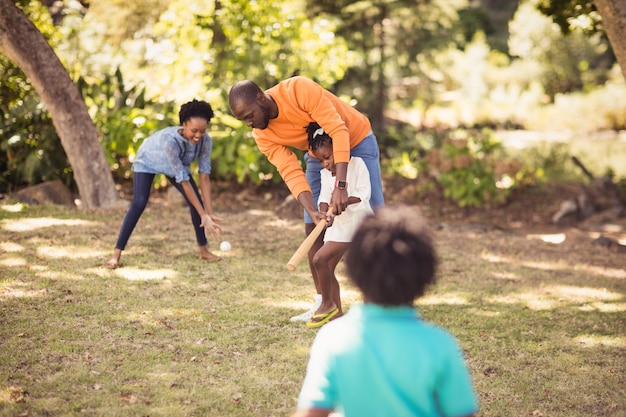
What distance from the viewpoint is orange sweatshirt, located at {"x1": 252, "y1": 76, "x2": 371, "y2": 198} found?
14.7 ft

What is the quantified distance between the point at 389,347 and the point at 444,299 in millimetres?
4002

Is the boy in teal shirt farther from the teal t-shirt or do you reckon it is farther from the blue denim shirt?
the blue denim shirt

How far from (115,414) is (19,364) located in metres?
0.88

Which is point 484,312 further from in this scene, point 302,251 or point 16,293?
point 16,293

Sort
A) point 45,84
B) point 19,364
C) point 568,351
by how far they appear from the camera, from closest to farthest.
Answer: point 19,364 → point 568,351 → point 45,84

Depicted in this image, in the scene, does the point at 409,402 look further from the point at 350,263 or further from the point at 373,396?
the point at 350,263

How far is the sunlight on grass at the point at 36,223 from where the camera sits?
7.33m

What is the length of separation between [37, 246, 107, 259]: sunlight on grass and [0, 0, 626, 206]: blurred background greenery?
9.18 feet

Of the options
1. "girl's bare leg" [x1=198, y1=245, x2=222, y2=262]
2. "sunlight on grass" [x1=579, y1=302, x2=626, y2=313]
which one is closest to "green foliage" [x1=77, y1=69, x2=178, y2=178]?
"girl's bare leg" [x1=198, y1=245, x2=222, y2=262]

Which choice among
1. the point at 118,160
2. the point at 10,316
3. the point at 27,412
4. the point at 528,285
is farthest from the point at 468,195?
the point at 27,412

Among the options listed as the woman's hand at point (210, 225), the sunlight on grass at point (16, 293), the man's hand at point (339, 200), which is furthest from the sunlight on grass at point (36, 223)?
the man's hand at point (339, 200)

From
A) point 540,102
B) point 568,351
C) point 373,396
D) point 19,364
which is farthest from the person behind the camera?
point 540,102

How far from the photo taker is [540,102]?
72.0ft

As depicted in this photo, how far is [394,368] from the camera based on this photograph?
1.86 metres
